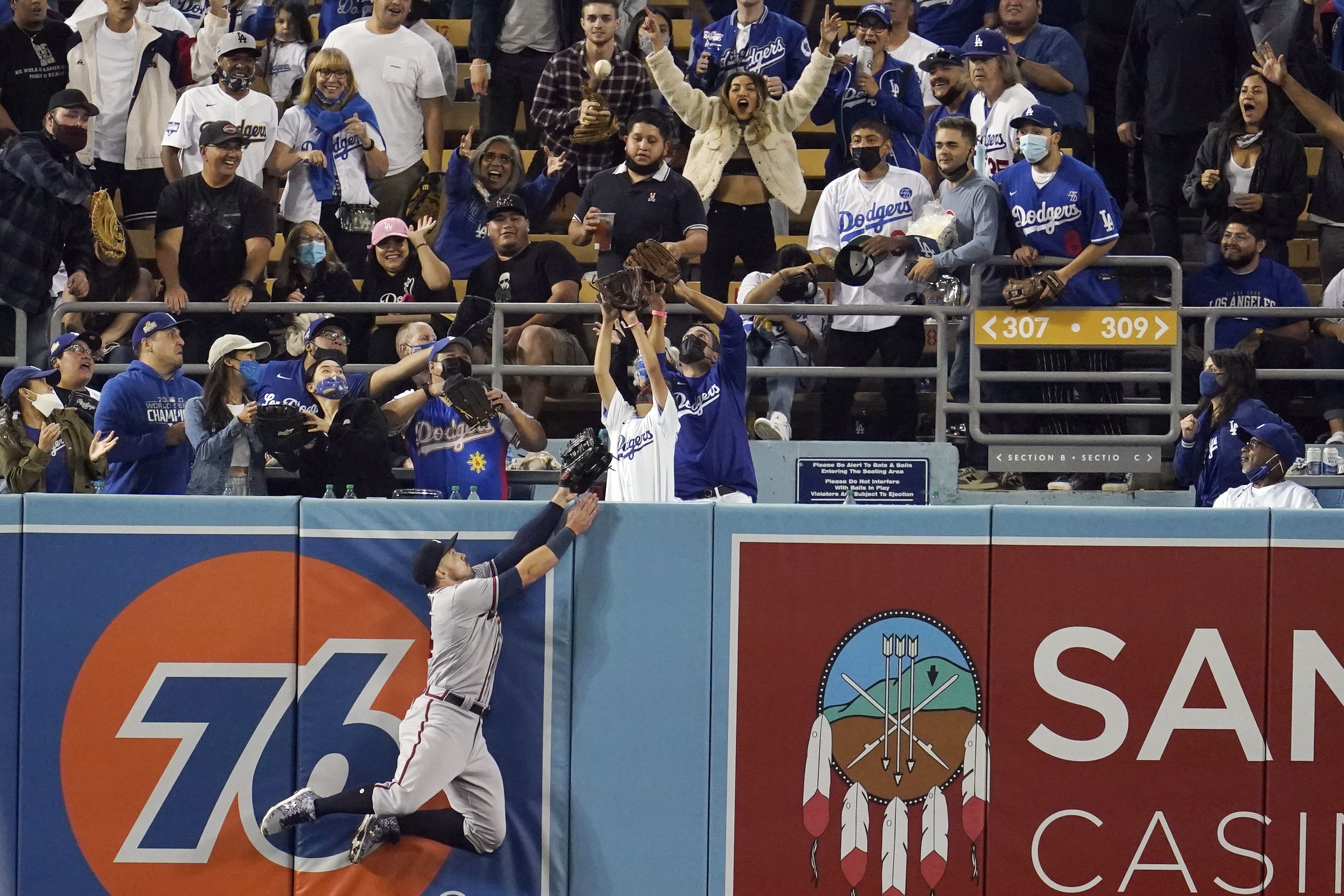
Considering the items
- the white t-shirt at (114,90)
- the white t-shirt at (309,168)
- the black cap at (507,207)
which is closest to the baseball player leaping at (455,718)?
the black cap at (507,207)

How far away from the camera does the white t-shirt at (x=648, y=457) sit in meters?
9.52

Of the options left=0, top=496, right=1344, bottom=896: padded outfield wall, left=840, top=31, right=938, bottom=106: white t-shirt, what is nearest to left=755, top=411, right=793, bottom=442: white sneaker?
left=0, top=496, right=1344, bottom=896: padded outfield wall

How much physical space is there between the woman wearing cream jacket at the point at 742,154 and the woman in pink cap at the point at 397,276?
1.81 meters

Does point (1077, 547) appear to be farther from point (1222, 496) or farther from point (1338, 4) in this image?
point (1338, 4)

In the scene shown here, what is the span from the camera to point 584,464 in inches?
325

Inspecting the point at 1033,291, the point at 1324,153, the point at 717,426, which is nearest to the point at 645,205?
the point at 717,426

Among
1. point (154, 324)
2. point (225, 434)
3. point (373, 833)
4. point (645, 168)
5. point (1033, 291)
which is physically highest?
point (645, 168)

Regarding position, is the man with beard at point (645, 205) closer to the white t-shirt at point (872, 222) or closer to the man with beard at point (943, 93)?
the white t-shirt at point (872, 222)

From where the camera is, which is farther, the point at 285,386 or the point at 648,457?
the point at 285,386

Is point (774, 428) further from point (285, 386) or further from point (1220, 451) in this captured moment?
point (285, 386)

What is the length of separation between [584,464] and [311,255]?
12.9 feet

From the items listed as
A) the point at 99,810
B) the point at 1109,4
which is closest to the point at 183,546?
the point at 99,810

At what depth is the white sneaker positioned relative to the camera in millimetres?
10906

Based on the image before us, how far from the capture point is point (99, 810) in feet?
27.3
